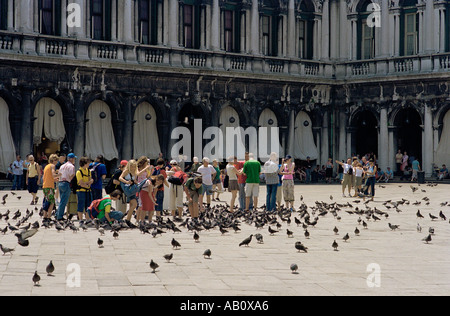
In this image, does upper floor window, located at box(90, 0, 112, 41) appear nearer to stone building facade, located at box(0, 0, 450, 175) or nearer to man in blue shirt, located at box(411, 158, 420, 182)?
stone building facade, located at box(0, 0, 450, 175)

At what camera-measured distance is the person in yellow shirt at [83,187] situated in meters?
17.4

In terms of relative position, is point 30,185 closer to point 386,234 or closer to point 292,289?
point 386,234

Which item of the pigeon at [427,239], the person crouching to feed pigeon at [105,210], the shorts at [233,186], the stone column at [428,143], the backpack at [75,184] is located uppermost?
the stone column at [428,143]

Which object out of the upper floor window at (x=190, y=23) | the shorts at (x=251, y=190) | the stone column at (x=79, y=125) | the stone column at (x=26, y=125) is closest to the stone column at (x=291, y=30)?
the upper floor window at (x=190, y=23)

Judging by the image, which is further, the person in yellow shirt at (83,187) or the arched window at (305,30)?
the arched window at (305,30)

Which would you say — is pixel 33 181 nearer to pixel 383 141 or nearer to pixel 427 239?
pixel 427 239

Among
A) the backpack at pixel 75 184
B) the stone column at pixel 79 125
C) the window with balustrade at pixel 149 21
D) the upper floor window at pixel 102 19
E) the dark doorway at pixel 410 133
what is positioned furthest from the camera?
the dark doorway at pixel 410 133

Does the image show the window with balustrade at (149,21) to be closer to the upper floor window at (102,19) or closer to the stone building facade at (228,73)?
the stone building facade at (228,73)

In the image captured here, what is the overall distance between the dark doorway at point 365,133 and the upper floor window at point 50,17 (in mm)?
15467

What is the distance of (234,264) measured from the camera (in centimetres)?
1177

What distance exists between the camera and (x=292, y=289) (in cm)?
973

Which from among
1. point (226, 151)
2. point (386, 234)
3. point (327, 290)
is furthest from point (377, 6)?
point (327, 290)

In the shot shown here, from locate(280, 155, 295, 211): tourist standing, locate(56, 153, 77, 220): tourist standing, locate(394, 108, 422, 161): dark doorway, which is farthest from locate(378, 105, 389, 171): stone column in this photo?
locate(56, 153, 77, 220): tourist standing
